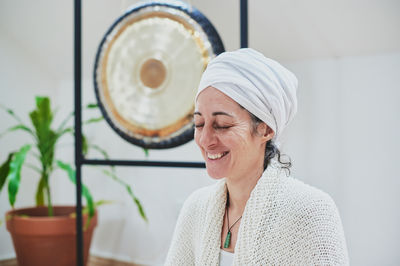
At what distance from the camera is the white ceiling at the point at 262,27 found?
5.75 ft

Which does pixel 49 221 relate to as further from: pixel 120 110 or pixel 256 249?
pixel 256 249

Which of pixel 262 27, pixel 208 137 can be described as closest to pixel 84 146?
pixel 262 27

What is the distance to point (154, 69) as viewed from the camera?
62.6 inches

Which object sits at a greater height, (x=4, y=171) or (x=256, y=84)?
(x=256, y=84)

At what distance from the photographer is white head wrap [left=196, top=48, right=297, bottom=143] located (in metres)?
0.95

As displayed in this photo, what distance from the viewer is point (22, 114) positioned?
266 cm

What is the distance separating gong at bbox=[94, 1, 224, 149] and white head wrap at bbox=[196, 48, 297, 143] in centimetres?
50

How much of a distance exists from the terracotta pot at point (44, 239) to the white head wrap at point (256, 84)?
1.50 metres

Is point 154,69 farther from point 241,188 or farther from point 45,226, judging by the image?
point 45,226

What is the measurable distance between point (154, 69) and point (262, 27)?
0.71 meters

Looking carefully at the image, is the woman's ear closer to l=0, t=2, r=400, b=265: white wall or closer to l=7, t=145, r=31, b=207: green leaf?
l=0, t=2, r=400, b=265: white wall

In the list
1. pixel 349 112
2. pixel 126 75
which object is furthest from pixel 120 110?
pixel 349 112

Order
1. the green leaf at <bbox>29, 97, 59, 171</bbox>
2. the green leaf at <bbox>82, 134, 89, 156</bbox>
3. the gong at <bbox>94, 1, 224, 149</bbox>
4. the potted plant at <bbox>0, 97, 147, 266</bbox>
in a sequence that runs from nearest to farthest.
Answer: the gong at <bbox>94, 1, 224, 149</bbox> < the potted plant at <bbox>0, 97, 147, 266</bbox> < the green leaf at <bbox>29, 97, 59, 171</bbox> < the green leaf at <bbox>82, 134, 89, 156</bbox>

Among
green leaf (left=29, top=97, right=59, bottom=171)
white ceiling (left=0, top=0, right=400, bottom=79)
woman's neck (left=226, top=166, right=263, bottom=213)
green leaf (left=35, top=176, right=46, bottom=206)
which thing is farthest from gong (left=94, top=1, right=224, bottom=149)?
green leaf (left=35, top=176, right=46, bottom=206)
